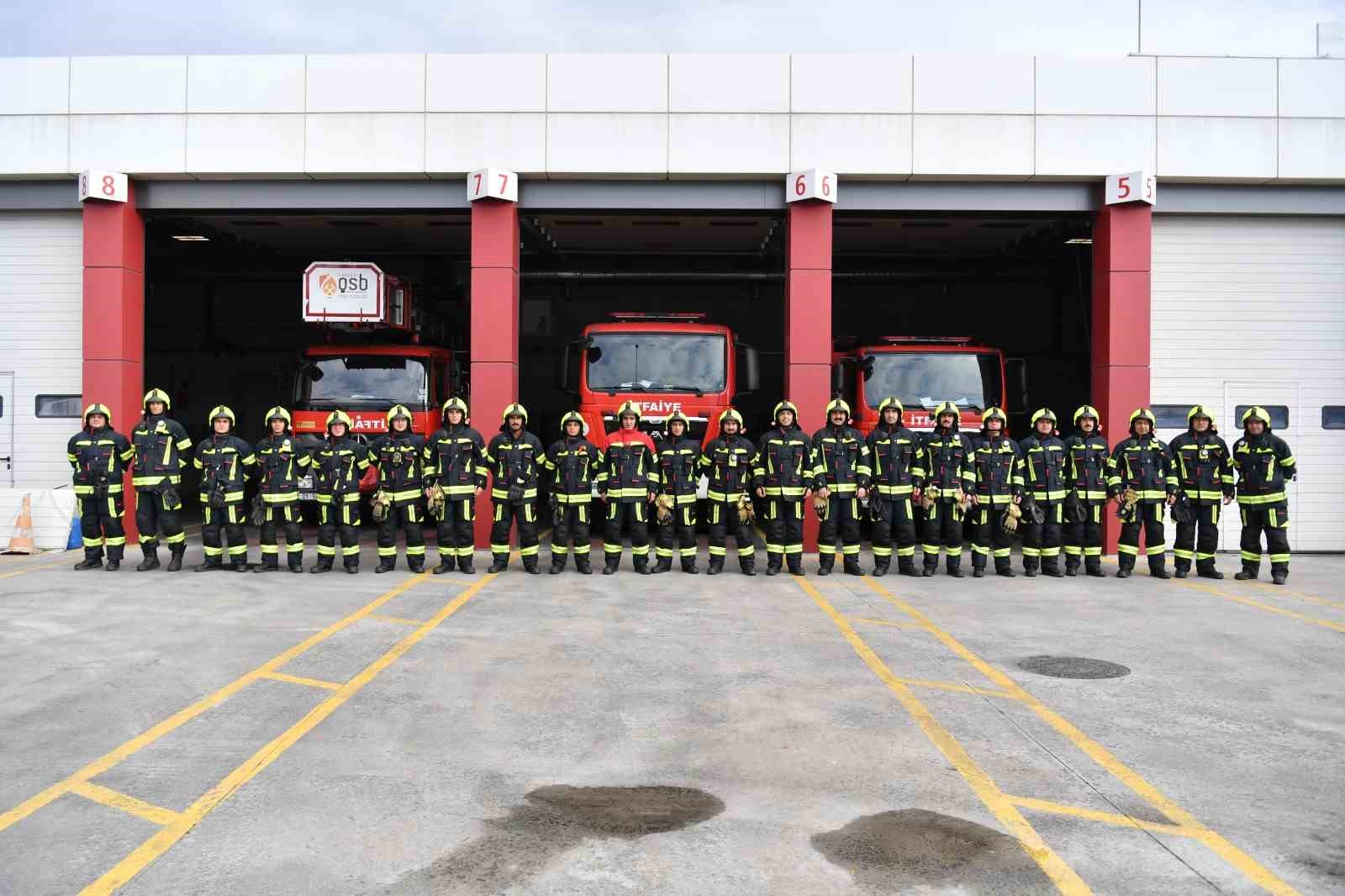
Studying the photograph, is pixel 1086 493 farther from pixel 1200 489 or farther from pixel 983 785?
pixel 983 785

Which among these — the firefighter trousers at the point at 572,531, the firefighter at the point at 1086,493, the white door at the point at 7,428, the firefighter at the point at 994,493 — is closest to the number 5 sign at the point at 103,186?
the white door at the point at 7,428

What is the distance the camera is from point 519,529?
437 inches

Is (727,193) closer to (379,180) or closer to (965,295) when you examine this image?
(379,180)

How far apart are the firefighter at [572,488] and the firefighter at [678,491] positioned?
0.74m

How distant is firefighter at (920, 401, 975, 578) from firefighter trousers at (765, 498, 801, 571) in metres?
1.37

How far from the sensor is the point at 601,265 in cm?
2091

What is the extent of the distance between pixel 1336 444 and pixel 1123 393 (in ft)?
10.8

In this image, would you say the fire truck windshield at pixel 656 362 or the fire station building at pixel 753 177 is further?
the fire station building at pixel 753 177

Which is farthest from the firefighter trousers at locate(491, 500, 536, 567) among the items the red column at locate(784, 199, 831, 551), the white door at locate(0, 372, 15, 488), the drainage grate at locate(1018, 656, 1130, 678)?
the white door at locate(0, 372, 15, 488)

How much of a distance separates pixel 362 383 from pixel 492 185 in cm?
360

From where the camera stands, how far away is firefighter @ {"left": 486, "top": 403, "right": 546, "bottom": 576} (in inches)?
427

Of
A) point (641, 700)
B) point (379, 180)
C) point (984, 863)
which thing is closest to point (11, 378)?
point (379, 180)

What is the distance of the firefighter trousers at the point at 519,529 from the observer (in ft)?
35.9

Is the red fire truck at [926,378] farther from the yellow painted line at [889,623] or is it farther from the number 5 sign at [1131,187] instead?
the yellow painted line at [889,623]
